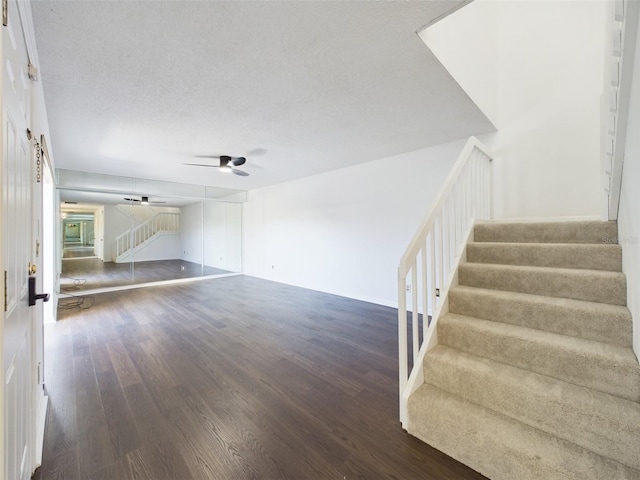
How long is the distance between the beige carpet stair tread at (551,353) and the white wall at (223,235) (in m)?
6.52

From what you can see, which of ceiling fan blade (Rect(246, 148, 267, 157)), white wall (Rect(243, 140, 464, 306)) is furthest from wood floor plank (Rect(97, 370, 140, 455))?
white wall (Rect(243, 140, 464, 306))

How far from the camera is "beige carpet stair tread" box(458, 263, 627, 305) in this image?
5.32ft

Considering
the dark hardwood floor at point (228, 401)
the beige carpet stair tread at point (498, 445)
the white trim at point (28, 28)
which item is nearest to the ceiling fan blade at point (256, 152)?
the white trim at point (28, 28)

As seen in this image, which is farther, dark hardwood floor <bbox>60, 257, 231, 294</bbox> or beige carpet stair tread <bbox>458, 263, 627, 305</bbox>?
dark hardwood floor <bbox>60, 257, 231, 294</bbox>

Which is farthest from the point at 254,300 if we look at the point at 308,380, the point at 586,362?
the point at 586,362

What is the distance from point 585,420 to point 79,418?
9.57 ft

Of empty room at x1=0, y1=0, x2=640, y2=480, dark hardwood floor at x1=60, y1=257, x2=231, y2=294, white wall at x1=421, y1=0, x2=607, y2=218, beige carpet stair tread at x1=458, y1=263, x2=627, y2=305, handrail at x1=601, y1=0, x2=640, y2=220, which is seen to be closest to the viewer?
handrail at x1=601, y1=0, x2=640, y2=220

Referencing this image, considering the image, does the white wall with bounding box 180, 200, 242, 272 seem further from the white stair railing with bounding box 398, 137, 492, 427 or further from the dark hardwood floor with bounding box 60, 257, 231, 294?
the white stair railing with bounding box 398, 137, 492, 427

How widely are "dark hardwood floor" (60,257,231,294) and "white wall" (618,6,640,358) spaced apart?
282 inches

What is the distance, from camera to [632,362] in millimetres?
1265

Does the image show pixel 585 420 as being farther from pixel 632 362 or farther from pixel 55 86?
pixel 55 86

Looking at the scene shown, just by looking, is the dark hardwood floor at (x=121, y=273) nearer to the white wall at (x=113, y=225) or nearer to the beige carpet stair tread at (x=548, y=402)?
the white wall at (x=113, y=225)

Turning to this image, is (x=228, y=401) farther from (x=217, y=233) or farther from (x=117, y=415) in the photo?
(x=217, y=233)

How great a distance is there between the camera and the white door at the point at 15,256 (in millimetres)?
808
